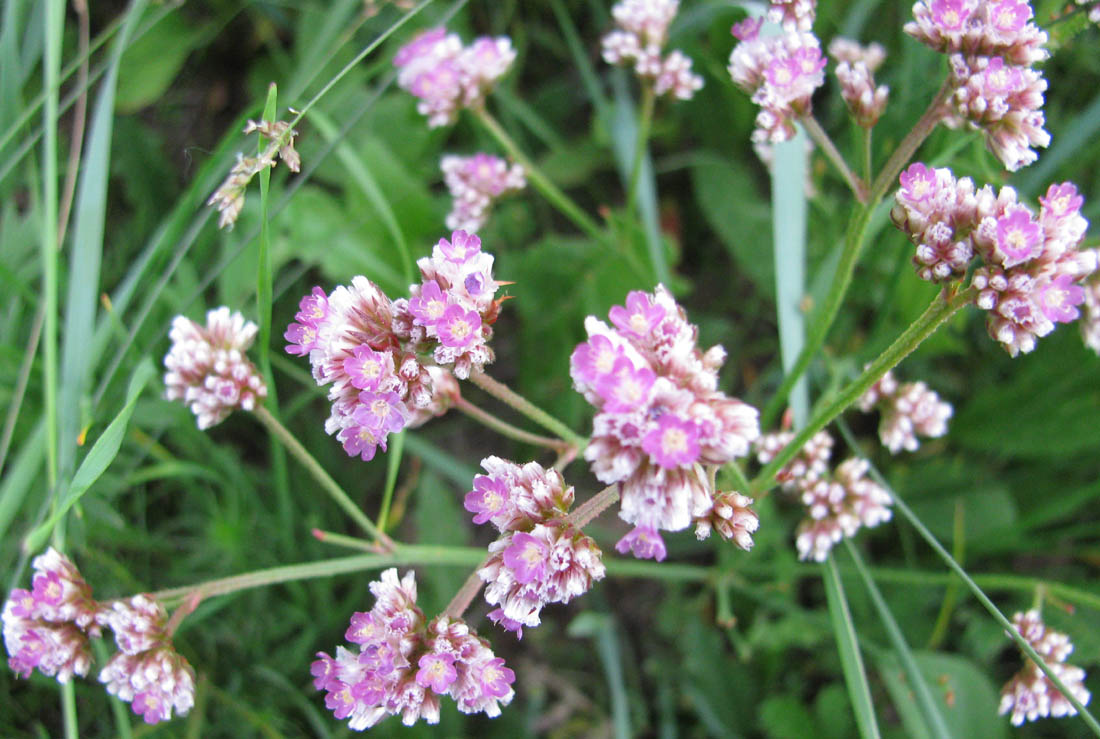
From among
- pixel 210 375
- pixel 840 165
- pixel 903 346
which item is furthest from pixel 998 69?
pixel 210 375

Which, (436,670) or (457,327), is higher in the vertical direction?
(457,327)

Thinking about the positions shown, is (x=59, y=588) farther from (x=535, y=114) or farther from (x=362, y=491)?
(x=535, y=114)

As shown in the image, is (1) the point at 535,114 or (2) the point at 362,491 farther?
(1) the point at 535,114

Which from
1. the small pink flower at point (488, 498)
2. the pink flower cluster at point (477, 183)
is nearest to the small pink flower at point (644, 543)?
the small pink flower at point (488, 498)

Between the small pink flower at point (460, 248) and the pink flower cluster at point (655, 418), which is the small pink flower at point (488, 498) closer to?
the pink flower cluster at point (655, 418)

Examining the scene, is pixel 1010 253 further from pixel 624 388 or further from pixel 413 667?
pixel 413 667

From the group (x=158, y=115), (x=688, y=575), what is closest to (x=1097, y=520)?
(x=688, y=575)

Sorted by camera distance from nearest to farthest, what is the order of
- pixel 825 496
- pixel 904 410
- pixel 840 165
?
pixel 840 165 → pixel 825 496 → pixel 904 410
